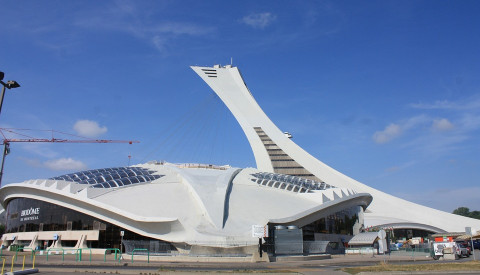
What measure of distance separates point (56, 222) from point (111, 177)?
6638mm

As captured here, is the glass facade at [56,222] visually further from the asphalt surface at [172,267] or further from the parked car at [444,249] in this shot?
the parked car at [444,249]

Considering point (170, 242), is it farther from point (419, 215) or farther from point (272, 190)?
point (419, 215)

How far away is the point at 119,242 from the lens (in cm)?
3359

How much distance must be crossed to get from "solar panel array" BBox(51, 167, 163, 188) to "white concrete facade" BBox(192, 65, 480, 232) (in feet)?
121

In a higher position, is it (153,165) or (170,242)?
(153,165)

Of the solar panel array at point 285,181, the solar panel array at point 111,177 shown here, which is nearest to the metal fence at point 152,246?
the solar panel array at point 111,177

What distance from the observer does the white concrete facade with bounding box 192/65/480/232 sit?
2532 inches

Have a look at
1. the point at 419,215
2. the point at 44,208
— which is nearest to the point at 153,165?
the point at 44,208

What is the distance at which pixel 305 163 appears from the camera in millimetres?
75375

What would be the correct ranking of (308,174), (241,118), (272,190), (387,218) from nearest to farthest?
(272,190) → (387,218) → (308,174) → (241,118)

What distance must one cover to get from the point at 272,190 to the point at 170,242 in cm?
1401

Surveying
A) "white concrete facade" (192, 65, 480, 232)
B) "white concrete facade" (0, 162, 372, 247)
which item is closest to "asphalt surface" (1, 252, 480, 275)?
"white concrete facade" (0, 162, 372, 247)

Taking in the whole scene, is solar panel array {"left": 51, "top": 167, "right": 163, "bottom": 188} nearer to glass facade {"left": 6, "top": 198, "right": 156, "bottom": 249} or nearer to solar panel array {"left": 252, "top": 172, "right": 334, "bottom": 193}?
glass facade {"left": 6, "top": 198, "right": 156, "bottom": 249}

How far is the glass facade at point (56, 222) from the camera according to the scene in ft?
110
